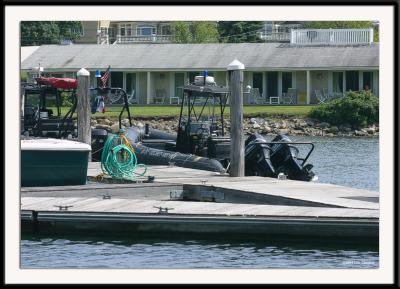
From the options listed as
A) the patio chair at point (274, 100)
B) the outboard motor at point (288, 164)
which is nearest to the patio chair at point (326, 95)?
the patio chair at point (274, 100)

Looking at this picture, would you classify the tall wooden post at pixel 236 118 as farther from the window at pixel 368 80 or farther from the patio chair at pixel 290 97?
the patio chair at pixel 290 97

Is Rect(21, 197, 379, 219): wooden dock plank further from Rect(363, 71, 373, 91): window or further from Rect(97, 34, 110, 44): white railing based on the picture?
Rect(97, 34, 110, 44): white railing

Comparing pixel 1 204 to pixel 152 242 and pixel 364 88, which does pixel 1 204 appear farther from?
pixel 364 88

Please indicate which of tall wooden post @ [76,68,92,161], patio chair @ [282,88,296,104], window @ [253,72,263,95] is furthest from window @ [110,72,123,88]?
tall wooden post @ [76,68,92,161]

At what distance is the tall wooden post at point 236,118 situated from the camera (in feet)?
60.6

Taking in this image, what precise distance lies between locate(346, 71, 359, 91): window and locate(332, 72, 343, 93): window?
36 cm

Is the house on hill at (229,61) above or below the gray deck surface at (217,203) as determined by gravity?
above

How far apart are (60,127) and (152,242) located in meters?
10.8

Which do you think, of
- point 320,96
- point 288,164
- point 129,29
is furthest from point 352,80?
point 288,164

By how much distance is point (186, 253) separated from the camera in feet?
46.6

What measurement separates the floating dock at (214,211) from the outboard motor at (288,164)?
293 cm

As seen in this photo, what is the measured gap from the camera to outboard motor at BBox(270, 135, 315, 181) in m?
20.3

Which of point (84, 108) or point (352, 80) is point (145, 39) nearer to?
point (352, 80)

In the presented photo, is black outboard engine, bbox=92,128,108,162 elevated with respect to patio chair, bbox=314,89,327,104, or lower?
lower
